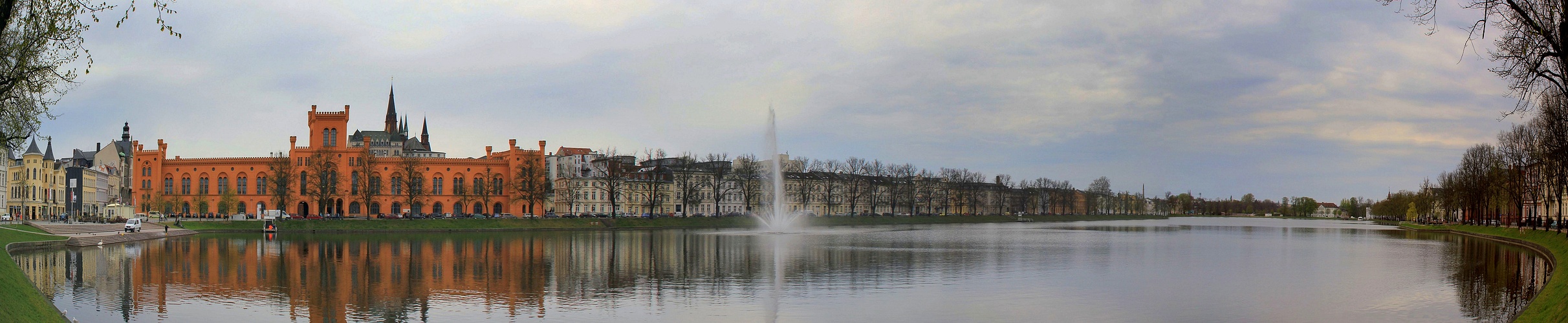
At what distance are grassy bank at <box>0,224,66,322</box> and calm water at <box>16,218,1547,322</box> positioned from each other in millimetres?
1076

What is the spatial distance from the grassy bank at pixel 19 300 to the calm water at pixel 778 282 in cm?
108

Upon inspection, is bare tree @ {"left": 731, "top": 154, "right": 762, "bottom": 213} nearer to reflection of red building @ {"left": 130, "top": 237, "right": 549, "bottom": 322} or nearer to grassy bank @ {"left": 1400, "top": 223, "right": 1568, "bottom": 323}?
reflection of red building @ {"left": 130, "top": 237, "right": 549, "bottom": 322}

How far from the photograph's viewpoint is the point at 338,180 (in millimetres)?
106438

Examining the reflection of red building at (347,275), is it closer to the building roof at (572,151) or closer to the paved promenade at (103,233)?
the paved promenade at (103,233)

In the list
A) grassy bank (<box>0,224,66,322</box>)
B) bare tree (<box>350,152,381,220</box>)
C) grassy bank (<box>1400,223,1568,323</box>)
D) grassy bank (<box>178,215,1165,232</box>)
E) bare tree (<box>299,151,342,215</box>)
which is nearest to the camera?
grassy bank (<box>0,224,66,322</box>)

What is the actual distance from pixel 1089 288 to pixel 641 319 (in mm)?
14867

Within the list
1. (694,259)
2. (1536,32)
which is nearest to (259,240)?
(694,259)

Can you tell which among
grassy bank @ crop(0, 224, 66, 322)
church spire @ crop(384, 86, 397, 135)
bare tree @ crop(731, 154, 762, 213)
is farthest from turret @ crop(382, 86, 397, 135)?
grassy bank @ crop(0, 224, 66, 322)

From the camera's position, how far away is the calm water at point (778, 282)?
24.7 m

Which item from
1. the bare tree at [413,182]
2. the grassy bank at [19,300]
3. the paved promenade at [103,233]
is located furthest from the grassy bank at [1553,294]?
the bare tree at [413,182]

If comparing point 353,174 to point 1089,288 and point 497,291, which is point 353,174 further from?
point 1089,288

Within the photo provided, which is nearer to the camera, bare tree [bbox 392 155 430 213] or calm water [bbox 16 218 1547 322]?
calm water [bbox 16 218 1547 322]

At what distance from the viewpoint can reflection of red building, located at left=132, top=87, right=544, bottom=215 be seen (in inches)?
4254

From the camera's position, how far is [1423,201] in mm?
111875
